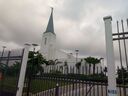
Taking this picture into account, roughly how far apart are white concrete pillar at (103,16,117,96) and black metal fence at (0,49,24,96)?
4468 millimetres

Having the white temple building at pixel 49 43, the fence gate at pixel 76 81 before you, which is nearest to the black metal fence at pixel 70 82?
the fence gate at pixel 76 81

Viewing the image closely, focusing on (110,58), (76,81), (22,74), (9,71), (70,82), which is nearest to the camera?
(110,58)

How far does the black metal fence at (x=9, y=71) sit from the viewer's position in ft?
24.1

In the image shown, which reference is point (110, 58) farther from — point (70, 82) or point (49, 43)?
point (49, 43)

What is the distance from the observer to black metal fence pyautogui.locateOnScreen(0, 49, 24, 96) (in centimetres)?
733

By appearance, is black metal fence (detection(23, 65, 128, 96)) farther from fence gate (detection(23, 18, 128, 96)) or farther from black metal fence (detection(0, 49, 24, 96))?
black metal fence (detection(0, 49, 24, 96))

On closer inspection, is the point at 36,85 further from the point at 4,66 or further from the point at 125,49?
the point at 125,49

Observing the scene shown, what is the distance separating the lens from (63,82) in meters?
5.94

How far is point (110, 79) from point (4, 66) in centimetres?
619

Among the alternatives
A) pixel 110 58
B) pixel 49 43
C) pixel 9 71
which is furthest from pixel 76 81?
pixel 49 43

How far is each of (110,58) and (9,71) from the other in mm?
5744

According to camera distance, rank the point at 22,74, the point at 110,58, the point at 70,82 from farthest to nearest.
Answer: the point at 22,74 → the point at 70,82 → the point at 110,58

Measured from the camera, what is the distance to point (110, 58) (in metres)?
4.18

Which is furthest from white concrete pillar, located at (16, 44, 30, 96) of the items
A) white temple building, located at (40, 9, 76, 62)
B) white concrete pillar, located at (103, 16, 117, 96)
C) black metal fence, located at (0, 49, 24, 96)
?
white temple building, located at (40, 9, 76, 62)
